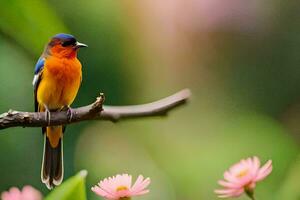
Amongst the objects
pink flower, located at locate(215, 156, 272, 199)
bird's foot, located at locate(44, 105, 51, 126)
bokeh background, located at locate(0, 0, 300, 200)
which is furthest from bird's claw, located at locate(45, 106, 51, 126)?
pink flower, located at locate(215, 156, 272, 199)

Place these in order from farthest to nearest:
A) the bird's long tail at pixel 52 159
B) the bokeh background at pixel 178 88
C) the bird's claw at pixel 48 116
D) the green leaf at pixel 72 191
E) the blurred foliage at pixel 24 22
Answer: the bokeh background at pixel 178 88 < the bird's long tail at pixel 52 159 < the bird's claw at pixel 48 116 < the blurred foliage at pixel 24 22 < the green leaf at pixel 72 191

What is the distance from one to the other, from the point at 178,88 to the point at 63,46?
19.1 inches

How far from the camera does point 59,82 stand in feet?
2.66

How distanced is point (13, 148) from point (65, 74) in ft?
0.88

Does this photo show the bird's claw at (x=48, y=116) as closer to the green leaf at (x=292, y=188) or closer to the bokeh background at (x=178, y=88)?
the bokeh background at (x=178, y=88)

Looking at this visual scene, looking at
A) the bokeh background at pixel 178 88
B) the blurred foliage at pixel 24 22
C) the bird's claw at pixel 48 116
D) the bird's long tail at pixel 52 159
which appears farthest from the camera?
the bokeh background at pixel 178 88

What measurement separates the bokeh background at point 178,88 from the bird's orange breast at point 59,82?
0.20ft

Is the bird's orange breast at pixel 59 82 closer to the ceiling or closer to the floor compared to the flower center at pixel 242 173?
closer to the ceiling

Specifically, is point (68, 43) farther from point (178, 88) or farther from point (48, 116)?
point (178, 88)

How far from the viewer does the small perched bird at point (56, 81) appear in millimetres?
775

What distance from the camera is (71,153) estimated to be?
1020 millimetres

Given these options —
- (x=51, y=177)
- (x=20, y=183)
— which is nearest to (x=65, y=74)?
(x=51, y=177)

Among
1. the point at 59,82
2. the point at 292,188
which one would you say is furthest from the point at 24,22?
the point at 292,188

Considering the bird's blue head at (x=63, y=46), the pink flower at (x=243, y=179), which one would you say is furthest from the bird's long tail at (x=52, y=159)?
the pink flower at (x=243, y=179)
